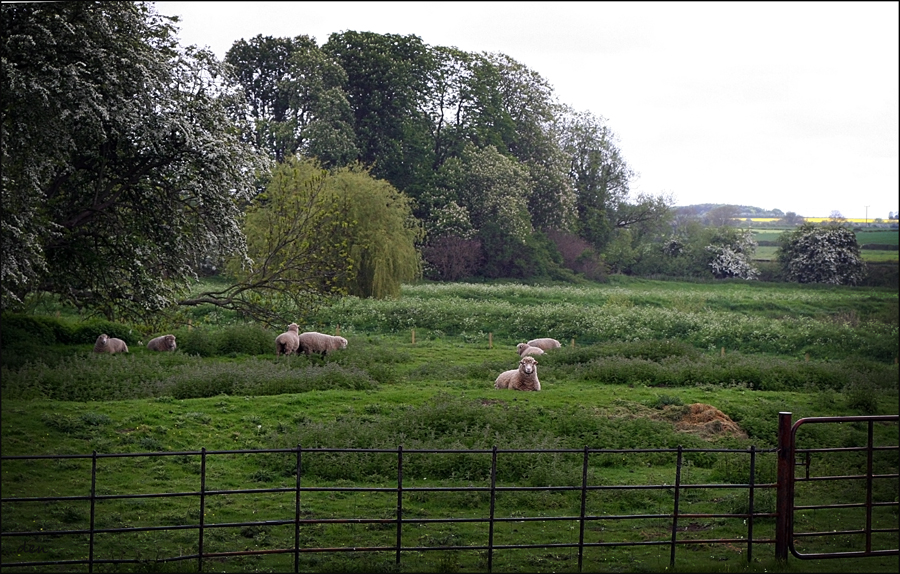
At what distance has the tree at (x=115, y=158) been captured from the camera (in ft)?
46.5

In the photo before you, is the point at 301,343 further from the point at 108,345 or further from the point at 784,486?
the point at 784,486

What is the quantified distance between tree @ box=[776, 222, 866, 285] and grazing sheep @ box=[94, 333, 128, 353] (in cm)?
4723

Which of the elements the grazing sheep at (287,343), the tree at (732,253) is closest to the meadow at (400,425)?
the grazing sheep at (287,343)

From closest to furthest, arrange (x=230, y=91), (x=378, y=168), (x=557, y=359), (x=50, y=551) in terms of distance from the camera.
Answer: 1. (x=50, y=551)
2. (x=230, y=91)
3. (x=557, y=359)
4. (x=378, y=168)

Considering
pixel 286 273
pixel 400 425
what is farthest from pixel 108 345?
→ pixel 400 425

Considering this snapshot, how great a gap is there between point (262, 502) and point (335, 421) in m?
4.08

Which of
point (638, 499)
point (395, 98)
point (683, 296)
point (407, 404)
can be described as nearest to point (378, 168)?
point (395, 98)

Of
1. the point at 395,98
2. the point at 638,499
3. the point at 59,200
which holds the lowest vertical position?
the point at 638,499

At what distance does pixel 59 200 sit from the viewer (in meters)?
17.8

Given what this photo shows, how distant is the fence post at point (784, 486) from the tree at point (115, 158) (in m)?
11.4

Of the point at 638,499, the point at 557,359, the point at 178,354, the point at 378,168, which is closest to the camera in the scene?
the point at 638,499

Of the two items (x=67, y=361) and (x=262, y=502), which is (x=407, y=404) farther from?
(x=67, y=361)

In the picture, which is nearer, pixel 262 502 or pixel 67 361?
pixel 262 502

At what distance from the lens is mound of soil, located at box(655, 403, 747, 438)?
1650 centimetres
